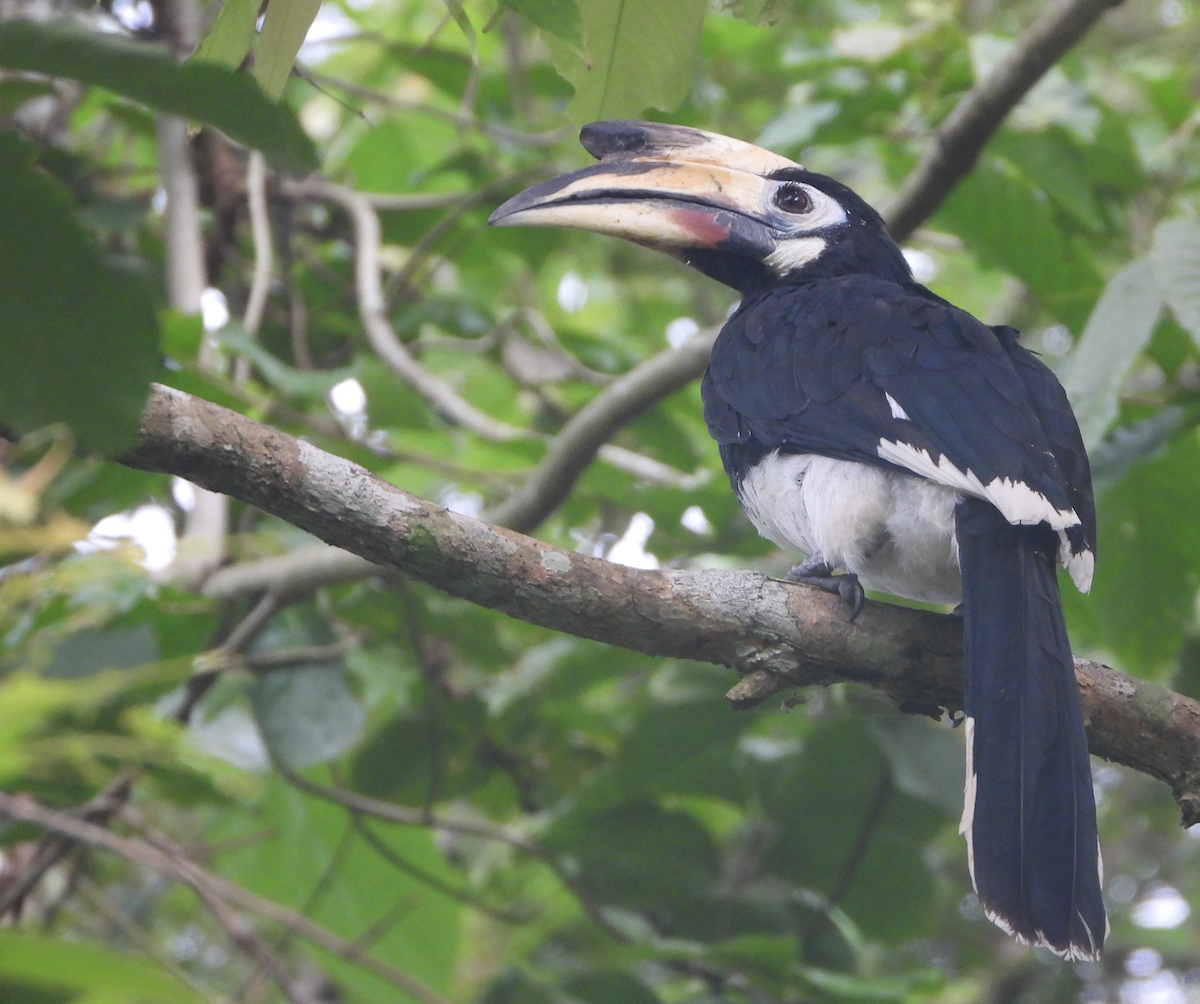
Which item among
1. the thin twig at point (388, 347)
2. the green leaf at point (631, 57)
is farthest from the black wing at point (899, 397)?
the green leaf at point (631, 57)

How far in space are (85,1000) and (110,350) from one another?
1.98 feet

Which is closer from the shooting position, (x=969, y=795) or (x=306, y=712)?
(x=969, y=795)

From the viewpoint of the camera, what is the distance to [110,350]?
851 millimetres

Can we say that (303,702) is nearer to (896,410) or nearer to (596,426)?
(596,426)

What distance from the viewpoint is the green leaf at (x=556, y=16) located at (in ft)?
4.33

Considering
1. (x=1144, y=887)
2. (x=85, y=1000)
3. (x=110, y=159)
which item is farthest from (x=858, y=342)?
(x=1144, y=887)

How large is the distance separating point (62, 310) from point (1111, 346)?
213 cm

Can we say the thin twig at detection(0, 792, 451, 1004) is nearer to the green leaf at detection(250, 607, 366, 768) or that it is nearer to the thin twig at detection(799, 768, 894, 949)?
the green leaf at detection(250, 607, 366, 768)

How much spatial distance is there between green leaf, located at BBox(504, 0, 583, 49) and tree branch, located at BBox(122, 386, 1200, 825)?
85cm

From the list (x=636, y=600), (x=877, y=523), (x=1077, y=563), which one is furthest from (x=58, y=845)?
(x=1077, y=563)

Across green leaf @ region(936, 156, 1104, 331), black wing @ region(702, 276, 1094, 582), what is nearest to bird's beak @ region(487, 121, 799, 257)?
black wing @ region(702, 276, 1094, 582)

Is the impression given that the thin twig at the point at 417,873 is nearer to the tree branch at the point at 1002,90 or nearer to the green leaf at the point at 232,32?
the tree branch at the point at 1002,90

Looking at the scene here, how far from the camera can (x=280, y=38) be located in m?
1.47

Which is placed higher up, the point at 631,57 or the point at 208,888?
the point at 631,57
